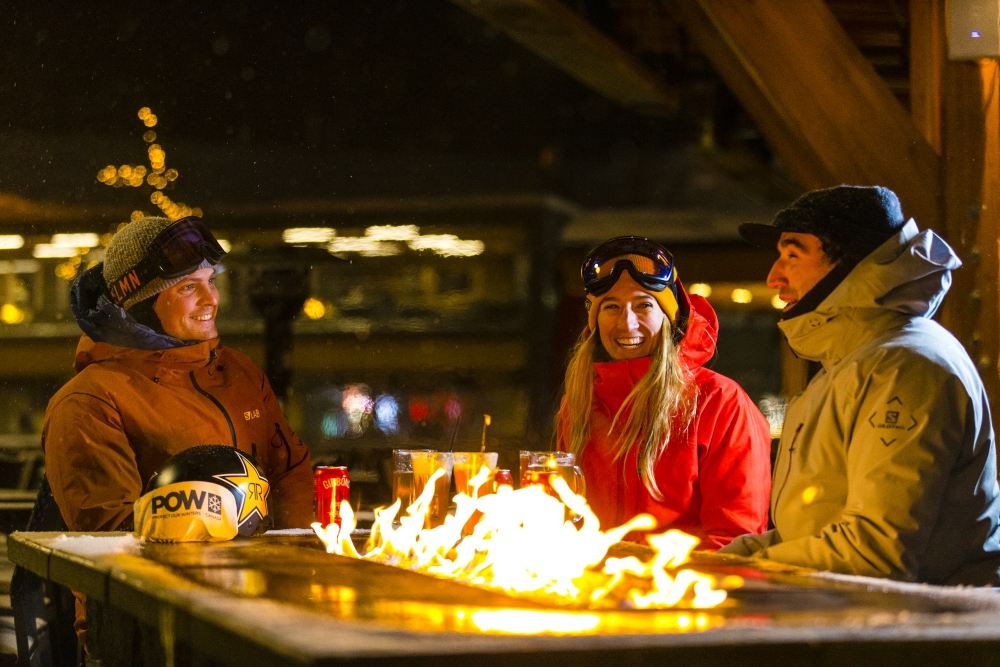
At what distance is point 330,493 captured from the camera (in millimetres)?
2908

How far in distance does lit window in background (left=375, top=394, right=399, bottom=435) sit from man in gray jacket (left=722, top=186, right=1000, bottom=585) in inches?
300

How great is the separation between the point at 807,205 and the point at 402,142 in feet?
38.1

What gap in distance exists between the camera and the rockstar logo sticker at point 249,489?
270 cm

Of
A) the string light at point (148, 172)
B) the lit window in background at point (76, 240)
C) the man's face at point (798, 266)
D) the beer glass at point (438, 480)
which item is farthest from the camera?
the lit window in background at point (76, 240)

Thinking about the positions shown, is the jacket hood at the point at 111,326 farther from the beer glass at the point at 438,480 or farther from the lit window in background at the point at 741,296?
the lit window in background at the point at 741,296

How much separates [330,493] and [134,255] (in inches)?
44.2

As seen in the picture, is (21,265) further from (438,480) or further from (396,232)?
(438,480)

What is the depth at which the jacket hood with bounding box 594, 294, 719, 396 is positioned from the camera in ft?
11.2

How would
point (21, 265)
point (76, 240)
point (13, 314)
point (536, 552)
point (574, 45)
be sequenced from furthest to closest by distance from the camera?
1. point (13, 314)
2. point (21, 265)
3. point (76, 240)
4. point (574, 45)
5. point (536, 552)

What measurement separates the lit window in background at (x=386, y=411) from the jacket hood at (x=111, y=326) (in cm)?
667

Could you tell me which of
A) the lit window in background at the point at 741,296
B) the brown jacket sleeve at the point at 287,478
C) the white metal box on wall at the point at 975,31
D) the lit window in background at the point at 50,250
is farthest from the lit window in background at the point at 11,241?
the lit window in background at the point at 741,296

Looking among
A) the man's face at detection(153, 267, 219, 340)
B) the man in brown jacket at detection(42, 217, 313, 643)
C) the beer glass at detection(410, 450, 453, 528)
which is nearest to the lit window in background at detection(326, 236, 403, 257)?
the man in brown jacket at detection(42, 217, 313, 643)

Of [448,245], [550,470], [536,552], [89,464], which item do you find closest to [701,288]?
[448,245]

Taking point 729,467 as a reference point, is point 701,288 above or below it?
above
